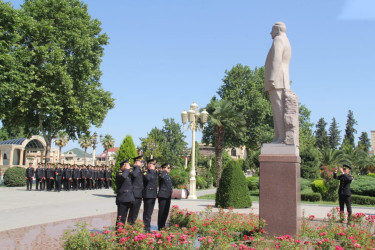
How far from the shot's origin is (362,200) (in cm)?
1839

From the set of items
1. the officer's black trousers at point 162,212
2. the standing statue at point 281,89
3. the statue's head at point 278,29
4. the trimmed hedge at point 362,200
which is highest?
the statue's head at point 278,29

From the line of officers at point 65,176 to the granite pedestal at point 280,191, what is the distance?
19.9 metres

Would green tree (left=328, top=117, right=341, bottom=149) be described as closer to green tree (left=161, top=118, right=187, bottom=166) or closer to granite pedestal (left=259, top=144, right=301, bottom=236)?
green tree (left=161, top=118, right=187, bottom=166)

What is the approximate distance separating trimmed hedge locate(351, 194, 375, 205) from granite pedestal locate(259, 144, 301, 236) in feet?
42.7

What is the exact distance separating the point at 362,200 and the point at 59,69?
69.8ft

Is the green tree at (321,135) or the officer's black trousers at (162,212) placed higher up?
the green tree at (321,135)

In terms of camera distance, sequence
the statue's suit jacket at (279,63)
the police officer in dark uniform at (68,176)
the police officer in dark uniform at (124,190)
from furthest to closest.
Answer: the police officer in dark uniform at (68,176) < the police officer in dark uniform at (124,190) < the statue's suit jacket at (279,63)

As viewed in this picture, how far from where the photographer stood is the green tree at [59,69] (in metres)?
26.7

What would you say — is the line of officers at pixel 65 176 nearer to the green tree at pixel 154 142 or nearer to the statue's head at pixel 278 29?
the statue's head at pixel 278 29

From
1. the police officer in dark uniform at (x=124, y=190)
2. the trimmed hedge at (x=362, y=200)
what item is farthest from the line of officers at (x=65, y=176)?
the trimmed hedge at (x=362, y=200)

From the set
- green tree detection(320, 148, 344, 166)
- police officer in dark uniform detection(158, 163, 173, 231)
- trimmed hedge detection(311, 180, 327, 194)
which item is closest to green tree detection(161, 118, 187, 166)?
green tree detection(320, 148, 344, 166)

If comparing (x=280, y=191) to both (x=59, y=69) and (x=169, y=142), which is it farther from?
(x=169, y=142)

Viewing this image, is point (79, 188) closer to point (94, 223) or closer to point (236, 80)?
point (94, 223)

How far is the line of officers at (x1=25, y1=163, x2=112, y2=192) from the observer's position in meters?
25.1
